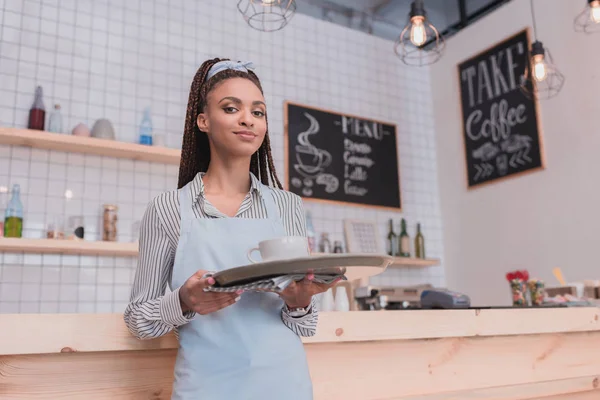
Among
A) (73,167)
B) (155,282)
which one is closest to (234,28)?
(73,167)

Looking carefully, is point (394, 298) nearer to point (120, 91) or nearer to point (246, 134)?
point (120, 91)

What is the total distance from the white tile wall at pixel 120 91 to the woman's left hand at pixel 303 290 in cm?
263

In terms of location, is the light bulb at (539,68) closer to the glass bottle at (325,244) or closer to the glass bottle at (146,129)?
the glass bottle at (325,244)

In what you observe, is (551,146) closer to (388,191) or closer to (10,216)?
(388,191)

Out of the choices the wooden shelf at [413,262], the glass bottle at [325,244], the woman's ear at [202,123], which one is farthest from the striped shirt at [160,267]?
the wooden shelf at [413,262]

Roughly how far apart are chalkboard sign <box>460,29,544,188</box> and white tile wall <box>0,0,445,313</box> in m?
0.63

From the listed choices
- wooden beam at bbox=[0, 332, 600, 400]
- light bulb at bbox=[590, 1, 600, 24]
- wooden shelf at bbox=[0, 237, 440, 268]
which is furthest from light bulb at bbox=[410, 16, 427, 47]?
wooden beam at bbox=[0, 332, 600, 400]

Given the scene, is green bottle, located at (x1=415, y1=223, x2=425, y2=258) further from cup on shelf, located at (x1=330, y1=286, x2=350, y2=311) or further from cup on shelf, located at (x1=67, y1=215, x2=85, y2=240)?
cup on shelf, located at (x1=67, y1=215, x2=85, y2=240)

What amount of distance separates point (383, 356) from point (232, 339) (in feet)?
2.27

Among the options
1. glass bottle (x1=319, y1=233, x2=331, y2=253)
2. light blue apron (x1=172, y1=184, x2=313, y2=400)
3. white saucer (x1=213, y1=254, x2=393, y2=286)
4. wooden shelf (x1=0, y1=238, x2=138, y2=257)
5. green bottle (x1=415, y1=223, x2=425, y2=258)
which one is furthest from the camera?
green bottle (x1=415, y1=223, x2=425, y2=258)

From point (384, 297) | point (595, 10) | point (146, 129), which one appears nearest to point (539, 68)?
point (595, 10)

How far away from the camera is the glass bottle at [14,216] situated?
320 cm

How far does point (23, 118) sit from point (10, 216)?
0.59 m

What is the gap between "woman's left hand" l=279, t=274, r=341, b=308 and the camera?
103 cm
